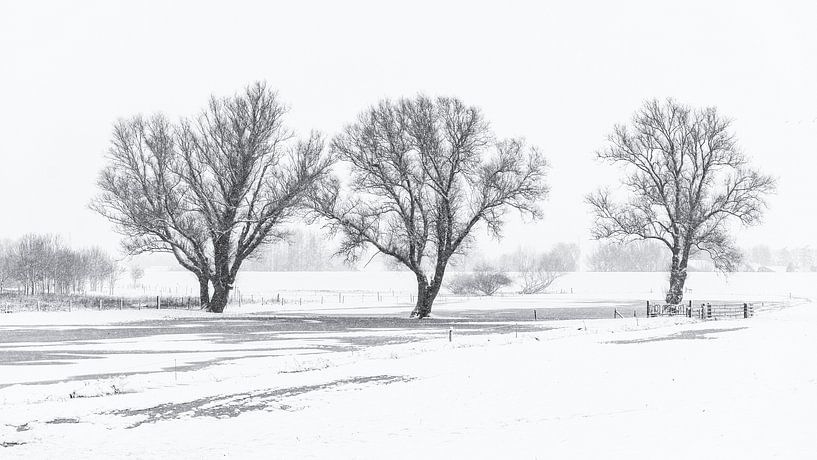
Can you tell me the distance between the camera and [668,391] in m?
18.2

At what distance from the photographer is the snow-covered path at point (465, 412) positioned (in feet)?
41.5

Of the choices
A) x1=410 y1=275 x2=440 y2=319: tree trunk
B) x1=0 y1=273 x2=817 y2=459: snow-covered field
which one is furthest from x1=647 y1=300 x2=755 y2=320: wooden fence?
x1=0 y1=273 x2=817 y2=459: snow-covered field

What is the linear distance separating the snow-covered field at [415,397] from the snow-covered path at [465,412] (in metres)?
0.05

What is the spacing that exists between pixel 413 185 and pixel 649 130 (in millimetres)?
22289

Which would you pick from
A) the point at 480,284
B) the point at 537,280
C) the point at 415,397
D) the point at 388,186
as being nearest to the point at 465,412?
the point at 415,397

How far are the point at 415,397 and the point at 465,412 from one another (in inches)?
83.2

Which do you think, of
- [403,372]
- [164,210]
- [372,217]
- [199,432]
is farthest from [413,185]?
[199,432]

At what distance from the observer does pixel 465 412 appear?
53.1 ft

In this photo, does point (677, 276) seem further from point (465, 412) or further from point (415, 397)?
point (465, 412)

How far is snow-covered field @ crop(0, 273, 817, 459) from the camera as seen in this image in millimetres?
12883

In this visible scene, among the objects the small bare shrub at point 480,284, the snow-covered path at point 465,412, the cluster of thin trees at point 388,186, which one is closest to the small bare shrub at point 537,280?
the small bare shrub at point 480,284

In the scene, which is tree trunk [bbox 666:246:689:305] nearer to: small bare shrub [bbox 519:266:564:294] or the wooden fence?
the wooden fence

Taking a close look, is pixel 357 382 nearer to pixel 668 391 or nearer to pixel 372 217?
pixel 668 391

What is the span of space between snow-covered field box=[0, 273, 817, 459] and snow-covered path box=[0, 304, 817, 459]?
0.17 feet
